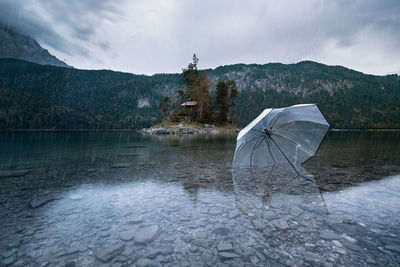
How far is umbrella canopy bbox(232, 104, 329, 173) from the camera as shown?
7.17 meters

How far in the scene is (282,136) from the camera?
8008 mm

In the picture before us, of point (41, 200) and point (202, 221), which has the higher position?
point (202, 221)

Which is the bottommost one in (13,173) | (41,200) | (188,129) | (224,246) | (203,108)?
(13,173)

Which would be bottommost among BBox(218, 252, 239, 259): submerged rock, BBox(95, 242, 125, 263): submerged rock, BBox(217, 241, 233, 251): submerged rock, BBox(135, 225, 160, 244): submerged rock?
BBox(135, 225, 160, 244): submerged rock

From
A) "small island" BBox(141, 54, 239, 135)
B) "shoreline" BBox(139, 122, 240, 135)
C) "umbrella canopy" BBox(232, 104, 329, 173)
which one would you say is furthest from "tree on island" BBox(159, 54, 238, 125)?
"umbrella canopy" BBox(232, 104, 329, 173)

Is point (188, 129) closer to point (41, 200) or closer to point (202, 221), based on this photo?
point (41, 200)

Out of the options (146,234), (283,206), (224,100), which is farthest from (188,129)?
(146,234)

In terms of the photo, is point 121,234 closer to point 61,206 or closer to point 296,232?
point 61,206

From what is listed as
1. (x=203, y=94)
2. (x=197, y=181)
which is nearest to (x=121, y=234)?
(x=197, y=181)

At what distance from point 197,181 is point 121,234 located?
5.11 m

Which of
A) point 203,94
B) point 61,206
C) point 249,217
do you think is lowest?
point 61,206

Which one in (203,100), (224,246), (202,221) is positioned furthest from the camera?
(203,100)

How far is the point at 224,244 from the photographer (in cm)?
399

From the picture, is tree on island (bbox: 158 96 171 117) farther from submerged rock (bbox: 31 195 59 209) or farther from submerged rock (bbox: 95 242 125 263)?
submerged rock (bbox: 95 242 125 263)
